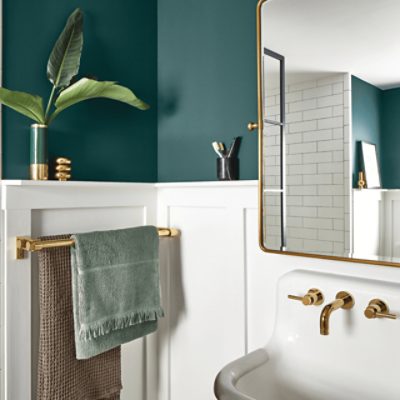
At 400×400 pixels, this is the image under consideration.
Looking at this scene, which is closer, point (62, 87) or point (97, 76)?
point (62, 87)

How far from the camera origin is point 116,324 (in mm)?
1345

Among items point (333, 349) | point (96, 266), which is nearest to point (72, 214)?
point (96, 266)

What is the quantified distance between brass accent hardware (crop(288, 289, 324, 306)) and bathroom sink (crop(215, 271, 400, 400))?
0.02 meters

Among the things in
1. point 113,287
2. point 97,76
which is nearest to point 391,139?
point 113,287

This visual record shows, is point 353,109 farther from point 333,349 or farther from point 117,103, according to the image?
point 117,103

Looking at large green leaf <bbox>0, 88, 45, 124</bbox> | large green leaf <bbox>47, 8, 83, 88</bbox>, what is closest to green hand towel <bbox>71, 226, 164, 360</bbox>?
large green leaf <bbox>0, 88, 45, 124</bbox>

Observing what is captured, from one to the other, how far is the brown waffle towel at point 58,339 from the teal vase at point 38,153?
201 mm

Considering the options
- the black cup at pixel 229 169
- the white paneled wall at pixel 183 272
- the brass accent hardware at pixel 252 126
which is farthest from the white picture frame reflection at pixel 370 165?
the black cup at pixel 229 169

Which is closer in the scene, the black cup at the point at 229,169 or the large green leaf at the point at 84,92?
the large green leaf at the point at 84,92

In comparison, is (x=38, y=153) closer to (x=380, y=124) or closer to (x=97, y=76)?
(x=97, y=76)

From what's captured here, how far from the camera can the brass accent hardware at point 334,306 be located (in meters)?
0.99

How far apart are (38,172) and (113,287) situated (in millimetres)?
432

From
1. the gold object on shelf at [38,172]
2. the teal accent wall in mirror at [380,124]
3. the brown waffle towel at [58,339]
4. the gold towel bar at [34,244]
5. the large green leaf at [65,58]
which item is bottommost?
the brown waffle towel at [58,339]

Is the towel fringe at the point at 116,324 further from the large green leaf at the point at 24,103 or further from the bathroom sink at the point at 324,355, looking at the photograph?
the large green leaf at the point at 24,103
